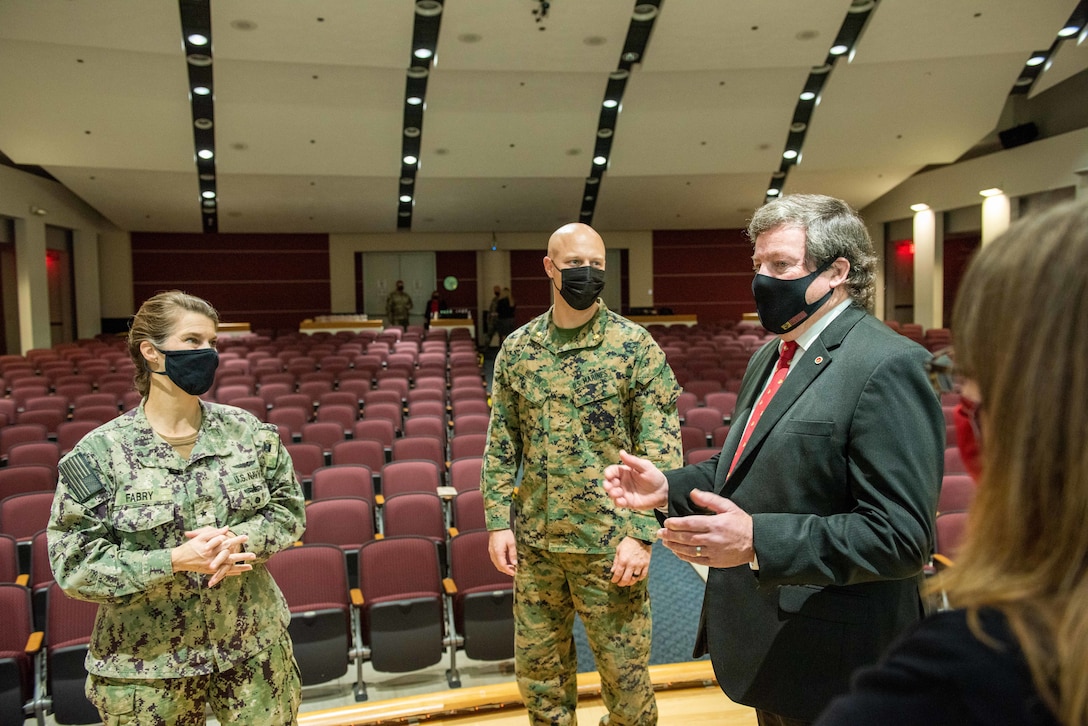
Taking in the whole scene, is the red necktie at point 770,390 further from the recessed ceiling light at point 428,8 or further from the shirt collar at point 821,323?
the recessed ceiling light at point 428,8

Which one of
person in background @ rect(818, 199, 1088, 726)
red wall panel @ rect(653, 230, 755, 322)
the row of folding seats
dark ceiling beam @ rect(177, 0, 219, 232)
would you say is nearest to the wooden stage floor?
the row of folding seats

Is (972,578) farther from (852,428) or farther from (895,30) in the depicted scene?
(895,30)

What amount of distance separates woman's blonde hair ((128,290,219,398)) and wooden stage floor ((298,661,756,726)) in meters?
1.42

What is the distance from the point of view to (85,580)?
6.42ft

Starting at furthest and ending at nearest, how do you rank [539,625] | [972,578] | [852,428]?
[539,625]
[852,428]
[972,578]

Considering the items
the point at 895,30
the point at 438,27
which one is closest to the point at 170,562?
the point at 438,27

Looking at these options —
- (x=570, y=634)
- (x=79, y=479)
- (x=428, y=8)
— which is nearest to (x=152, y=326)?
(x=79, y=479)

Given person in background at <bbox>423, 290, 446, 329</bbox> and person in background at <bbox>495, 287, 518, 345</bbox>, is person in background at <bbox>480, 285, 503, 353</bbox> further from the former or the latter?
person in background at <bbox>423, 290, 446, 329</bbox>

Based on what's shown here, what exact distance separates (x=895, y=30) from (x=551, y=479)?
33.9ft

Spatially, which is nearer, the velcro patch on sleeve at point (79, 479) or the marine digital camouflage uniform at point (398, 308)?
the velcro patch on sleeve at point (79, 479)

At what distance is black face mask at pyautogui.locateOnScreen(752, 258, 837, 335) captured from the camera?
5.85 ft

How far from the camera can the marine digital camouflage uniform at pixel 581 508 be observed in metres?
2.51

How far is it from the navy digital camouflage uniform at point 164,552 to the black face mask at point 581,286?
1.06 meters

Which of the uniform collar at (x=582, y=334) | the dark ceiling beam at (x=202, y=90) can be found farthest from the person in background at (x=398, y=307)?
the uniform collar at (x=582, y=334)
